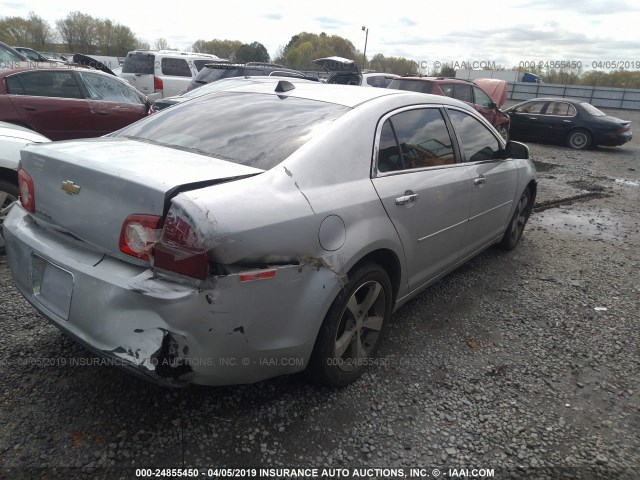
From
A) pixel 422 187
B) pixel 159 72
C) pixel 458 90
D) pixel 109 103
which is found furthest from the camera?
A: pixel 159 72

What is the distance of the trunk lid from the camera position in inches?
72.2

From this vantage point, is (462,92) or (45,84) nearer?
(45,84)

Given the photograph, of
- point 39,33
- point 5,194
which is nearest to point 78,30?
point 39,33

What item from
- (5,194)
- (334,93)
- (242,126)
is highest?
(334,93)

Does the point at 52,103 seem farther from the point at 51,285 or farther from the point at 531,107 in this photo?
the point at 531,107

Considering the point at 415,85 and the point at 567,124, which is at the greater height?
the point at 415,85

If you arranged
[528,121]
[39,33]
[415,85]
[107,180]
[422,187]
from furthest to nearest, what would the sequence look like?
[39,33] → [528,121] → [415,85] → [422,187] → [107,180]

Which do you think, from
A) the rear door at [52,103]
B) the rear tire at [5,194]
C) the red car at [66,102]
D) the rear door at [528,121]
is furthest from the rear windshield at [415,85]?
the rear tire at [5,194]

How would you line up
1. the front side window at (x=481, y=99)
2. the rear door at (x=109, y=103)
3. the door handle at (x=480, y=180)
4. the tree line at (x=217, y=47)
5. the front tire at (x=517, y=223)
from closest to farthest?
the door handle at (x=480, y=180)
the front tire at (x=517, y=223)
the rear door at (x=109, y=103)
the front side window at (x=481, y=99)
the tree line at (x=217, y=47)

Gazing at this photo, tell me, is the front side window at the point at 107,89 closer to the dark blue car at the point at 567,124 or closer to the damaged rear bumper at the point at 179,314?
the damaged rear bumper at the point at 179,314

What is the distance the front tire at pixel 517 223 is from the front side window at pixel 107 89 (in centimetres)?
621

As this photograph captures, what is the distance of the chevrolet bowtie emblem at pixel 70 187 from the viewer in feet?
6.68

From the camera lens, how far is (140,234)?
5.97 feet

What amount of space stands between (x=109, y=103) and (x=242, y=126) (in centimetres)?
552
